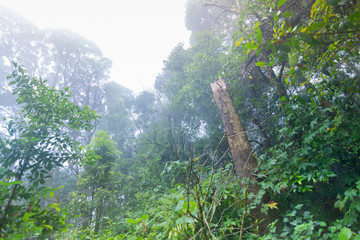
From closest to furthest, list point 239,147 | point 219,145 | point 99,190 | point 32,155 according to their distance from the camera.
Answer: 1. point 219,145
2. point 32,155
3. point 239,147
4. point 99,190

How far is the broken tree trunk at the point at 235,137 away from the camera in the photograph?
8.54 feet

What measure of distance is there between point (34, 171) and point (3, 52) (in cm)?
2027

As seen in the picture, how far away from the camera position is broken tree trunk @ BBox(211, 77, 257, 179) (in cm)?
260

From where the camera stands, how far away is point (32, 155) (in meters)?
1.82

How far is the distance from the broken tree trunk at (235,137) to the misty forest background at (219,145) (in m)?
0.19

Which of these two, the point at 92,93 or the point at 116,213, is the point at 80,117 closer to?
the point at 116,213

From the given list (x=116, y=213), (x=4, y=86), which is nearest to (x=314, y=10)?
(x=116, y=213)

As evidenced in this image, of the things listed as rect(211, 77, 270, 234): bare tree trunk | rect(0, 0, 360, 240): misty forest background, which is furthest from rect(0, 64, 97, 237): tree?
rect(211, 77, 270, 234): bare tree trunk

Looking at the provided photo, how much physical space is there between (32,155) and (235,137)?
2.61 metres

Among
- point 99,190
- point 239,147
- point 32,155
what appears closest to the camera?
point 32,155

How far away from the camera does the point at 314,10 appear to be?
142 centimetres

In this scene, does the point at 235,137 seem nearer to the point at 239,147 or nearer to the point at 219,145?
the point at 239,147

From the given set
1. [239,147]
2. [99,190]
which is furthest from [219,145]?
[99,190]

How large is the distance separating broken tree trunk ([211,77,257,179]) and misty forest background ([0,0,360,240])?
19 cm
